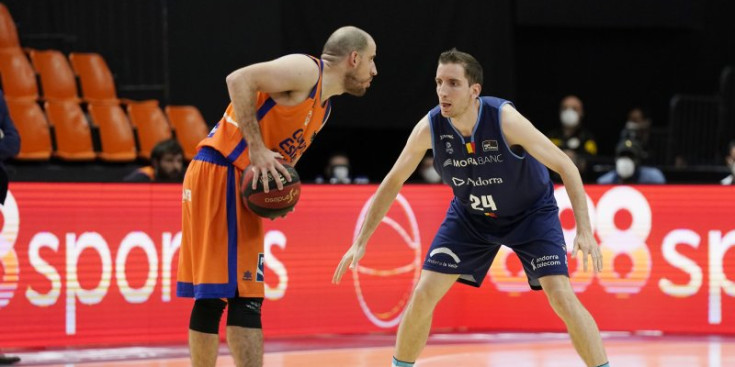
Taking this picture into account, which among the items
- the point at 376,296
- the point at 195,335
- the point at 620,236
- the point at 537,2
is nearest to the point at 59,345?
the point at 376,296

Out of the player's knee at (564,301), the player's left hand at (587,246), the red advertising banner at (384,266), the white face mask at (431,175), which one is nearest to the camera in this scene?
the player's left hand at (587,246)

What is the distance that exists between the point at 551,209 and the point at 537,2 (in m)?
9.02

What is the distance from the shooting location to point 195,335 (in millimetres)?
5137

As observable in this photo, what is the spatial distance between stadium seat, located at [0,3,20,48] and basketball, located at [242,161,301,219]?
7663 mm

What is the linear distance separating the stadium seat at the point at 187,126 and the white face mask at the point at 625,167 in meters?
4.48

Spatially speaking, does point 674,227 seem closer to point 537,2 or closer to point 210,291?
point 210,291

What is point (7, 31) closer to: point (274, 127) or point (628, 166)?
point (628, 166)

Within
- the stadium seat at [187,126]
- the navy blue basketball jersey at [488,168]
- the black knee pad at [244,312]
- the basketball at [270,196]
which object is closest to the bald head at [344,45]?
the basketball at [270,196]

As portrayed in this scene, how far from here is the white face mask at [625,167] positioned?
1034cm

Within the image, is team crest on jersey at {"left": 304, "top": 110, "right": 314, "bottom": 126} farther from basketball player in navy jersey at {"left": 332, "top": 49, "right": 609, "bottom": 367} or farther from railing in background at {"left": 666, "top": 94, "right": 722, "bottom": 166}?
railing in background at {"left": 666, "top": 94, "right": 722, "bottom": 166}

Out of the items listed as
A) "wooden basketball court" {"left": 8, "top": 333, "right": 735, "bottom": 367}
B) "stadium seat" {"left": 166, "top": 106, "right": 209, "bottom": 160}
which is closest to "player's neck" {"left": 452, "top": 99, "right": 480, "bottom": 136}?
"wooden basketball court" {"left": 8, "top": 333, "right": 735, "bottom": 367}

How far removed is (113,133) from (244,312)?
22.5 feet

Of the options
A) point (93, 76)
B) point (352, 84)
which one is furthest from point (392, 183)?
point (93, 76)

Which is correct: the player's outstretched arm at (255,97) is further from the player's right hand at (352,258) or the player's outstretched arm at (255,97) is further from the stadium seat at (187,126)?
the stadium seat at (187,126)
